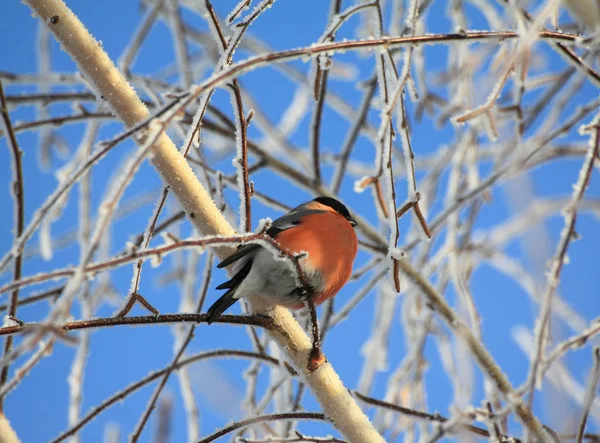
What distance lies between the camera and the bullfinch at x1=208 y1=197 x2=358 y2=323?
5.28ft

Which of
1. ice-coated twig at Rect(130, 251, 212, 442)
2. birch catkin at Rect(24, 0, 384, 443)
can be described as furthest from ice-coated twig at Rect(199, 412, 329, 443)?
ice-coated twig at Rect(130, 251, 212, 442)

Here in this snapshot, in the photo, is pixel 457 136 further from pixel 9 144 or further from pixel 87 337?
pixel 9 144

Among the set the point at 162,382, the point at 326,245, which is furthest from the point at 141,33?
the point at 162,382

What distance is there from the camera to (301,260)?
1.90m

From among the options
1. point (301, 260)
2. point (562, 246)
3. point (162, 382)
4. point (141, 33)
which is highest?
point (141, 33)

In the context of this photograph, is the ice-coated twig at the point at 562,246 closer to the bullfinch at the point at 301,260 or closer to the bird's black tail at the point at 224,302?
the bullfinch at the point at 301,260

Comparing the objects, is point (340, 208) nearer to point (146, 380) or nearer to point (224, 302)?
point (224, 302)

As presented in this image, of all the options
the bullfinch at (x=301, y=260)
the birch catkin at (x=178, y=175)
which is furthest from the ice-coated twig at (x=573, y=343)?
the bullfinch at (x=301, y=260)

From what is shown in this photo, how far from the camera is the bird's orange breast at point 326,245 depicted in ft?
6.36

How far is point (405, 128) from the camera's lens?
1.24 m

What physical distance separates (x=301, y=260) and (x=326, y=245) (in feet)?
0.45

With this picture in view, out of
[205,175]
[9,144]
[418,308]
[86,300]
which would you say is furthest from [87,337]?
[418,308]

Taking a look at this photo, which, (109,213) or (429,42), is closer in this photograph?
(109,213)

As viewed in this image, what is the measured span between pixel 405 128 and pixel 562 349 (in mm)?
463
